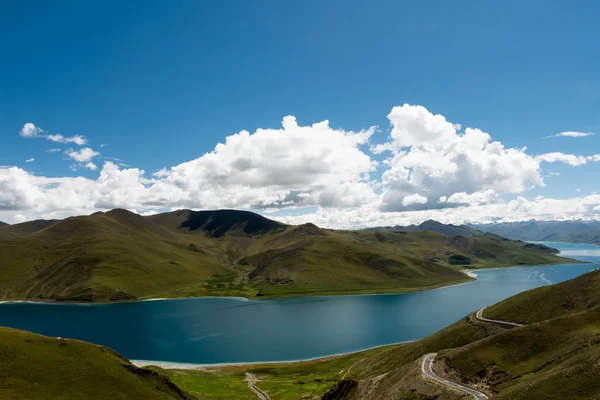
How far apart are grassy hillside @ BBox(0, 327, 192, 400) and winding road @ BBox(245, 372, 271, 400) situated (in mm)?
35535

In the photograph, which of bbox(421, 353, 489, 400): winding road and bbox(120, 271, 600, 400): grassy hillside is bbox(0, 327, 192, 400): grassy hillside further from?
bbox(421, 353, 489, 400): winding road

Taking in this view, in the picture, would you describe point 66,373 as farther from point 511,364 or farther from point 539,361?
point 539,361

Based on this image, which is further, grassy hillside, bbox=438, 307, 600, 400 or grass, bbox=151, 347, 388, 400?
grass, bbox=151, 347, 388, 400

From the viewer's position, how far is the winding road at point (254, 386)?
113 metres

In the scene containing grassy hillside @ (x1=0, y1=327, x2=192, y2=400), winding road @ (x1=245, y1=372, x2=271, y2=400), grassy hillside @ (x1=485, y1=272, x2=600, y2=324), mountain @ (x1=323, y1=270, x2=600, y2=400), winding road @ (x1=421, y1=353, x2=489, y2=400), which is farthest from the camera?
grassy hillside @ (x1=485, y1=272, x2=600, y2=324)

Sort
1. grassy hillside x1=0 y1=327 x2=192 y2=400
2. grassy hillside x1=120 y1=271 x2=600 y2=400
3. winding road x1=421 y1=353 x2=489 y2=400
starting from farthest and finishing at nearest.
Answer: grassy hillside x1=0 y1=327 x2=192 y2=400, winding road x1=421 y1=353 x2=489 y2=400, grassy hillside x1=120 y1=271 x2=600 y2=400

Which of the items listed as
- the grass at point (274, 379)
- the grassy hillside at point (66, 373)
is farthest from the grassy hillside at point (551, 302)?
the grassy hillside at point (66, 373)

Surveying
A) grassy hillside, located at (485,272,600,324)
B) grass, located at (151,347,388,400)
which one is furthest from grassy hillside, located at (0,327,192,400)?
grassy hillside, located at (485,272,600,324)

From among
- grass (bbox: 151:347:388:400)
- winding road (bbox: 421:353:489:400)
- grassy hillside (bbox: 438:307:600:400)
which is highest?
grassy hillside (bbox: 438:307:600:400)

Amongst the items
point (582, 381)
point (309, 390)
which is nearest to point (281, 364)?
point (309, 390)

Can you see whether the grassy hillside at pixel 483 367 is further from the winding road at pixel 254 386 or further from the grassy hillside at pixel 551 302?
the winding road at pixel 254 386

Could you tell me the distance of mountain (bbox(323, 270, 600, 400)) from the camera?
54.9 m

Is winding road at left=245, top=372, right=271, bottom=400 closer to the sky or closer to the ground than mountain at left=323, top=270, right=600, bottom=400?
closer to the ground

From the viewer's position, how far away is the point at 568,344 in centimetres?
7456
